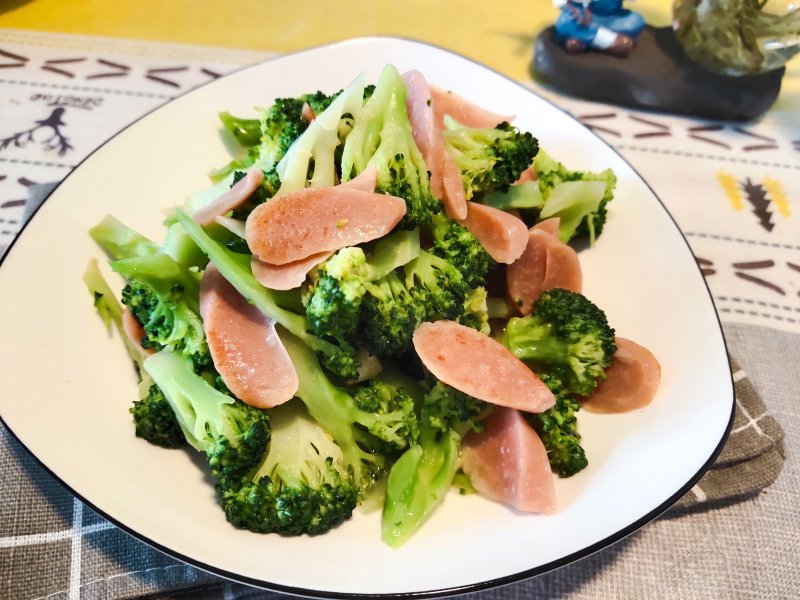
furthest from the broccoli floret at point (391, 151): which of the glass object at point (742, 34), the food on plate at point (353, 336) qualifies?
the glass object at point (742, 34)

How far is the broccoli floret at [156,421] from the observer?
133 cm

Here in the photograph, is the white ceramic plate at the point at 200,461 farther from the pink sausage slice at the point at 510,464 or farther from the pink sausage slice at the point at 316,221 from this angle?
the pink sausage slice at the point at 316,221

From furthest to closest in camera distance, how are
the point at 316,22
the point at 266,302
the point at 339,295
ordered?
1. the point at 316,22
2. the point at 266,302
3. the point at 339,295

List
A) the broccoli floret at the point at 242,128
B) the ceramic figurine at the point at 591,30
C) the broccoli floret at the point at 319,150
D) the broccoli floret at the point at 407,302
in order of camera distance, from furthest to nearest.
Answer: the ceramic figurine at the point at 591,30
the broccoli floret at the point at 242,128
the broccoli floret at the point at 319,150
the broccoli floret at the point at 407,302

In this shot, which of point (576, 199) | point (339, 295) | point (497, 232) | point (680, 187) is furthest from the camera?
point (680, 187)

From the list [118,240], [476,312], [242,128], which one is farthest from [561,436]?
[242,128]

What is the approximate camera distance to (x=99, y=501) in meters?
1.18

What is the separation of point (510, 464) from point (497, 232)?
1.84ft

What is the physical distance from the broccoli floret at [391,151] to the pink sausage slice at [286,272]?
0.23 metres

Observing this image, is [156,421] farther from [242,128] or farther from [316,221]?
[242,128]

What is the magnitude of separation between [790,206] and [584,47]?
1.06m

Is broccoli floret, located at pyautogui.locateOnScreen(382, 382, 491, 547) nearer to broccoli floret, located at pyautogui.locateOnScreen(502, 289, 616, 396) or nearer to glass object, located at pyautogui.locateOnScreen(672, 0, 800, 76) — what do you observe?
broccoli floret, located at pyautogui.locateOnScreen(502, 289, 616, 396)

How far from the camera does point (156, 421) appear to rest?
133 cm

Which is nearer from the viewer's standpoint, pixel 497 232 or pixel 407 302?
pixel 407 302
